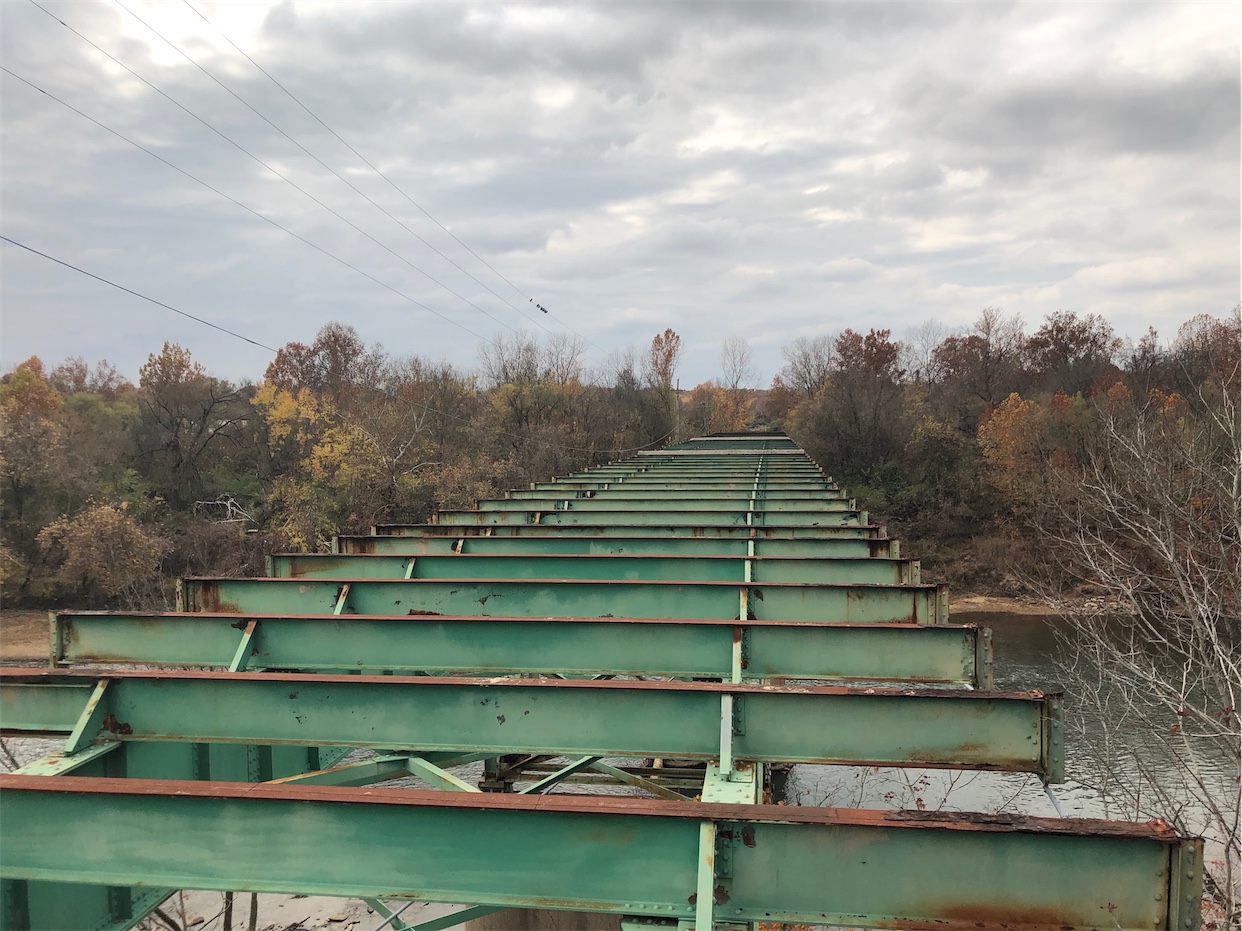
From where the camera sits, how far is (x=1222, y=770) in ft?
57.4

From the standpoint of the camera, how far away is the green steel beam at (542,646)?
5.18m

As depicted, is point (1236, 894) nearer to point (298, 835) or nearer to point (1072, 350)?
point (298, 835)

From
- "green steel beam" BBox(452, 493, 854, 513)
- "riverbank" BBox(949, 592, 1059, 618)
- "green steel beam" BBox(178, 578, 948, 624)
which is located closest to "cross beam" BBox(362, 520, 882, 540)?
"green steel beam" BBox(452, 493, 854, 513)

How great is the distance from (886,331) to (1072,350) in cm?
1510

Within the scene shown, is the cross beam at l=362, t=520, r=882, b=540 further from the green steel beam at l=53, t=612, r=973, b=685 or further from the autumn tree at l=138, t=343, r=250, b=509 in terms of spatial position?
the autumn tree at l=138, t=343, r=250, b=509

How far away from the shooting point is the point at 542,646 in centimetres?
541

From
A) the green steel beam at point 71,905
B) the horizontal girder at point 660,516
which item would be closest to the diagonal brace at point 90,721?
the green steel beam at point 71,905

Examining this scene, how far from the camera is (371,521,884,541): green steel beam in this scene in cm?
941

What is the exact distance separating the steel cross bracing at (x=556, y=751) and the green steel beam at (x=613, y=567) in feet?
0.13

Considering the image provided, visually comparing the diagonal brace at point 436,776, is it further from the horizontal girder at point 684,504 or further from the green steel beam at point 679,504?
the green steel beam at point 679,504

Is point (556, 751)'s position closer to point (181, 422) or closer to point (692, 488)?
point (692, 488)

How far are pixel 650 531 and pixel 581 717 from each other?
5801 millimetres

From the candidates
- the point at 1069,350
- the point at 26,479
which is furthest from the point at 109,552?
the point at 1069,350

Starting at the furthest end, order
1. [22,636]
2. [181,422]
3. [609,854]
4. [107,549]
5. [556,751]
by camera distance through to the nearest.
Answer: [181,422] → [107,549] → [22,636] → [556,751] → [609,854]
